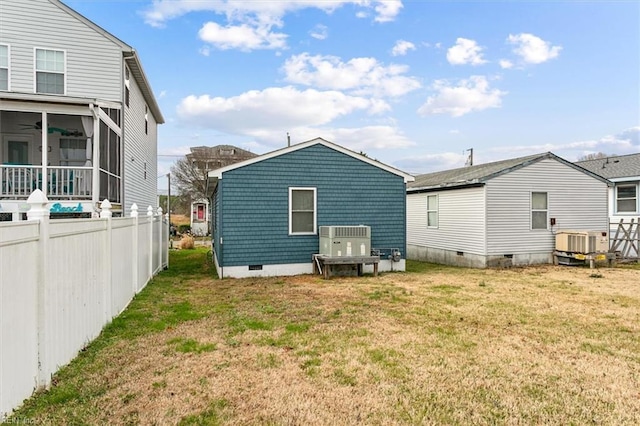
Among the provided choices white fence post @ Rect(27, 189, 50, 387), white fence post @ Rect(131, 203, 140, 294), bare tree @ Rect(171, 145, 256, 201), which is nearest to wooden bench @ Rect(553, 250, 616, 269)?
white fence post @ Rect(131, 203, 140, 294)

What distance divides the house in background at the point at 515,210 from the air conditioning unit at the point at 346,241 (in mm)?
4348

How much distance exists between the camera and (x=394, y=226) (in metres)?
11.4

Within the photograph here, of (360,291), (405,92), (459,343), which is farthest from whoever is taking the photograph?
(405,92)

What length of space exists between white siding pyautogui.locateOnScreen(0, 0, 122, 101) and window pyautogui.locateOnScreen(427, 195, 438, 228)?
36.5ft

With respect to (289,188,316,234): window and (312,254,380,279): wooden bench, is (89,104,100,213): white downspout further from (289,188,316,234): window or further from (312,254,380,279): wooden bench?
(312,254,380,279): wooden bench

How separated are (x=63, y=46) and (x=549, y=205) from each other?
1610 centimetres

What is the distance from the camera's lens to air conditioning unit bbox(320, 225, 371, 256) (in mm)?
10059

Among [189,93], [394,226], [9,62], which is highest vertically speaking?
[189,93]

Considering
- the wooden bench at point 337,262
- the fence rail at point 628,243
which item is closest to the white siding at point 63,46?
the wooden bench at point 337,262

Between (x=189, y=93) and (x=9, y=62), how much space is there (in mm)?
13755

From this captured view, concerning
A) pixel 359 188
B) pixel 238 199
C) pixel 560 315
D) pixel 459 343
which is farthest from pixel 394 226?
pixel 459 343

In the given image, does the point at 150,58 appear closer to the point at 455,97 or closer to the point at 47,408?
the point at 455,97

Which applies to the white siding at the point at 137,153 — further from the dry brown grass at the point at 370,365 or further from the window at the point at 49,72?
the dry brown grass at the point at 370,365

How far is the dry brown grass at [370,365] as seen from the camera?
3.04 metres
